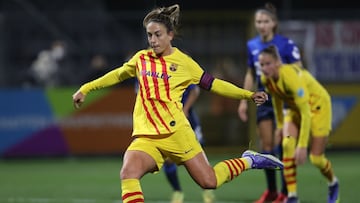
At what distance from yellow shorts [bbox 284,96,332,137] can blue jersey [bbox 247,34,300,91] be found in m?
0.63

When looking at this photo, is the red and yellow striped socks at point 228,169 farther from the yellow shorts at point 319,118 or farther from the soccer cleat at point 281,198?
the soccer cleat at point 281,198

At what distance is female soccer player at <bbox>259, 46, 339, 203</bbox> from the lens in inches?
414

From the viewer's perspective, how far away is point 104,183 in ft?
47.9

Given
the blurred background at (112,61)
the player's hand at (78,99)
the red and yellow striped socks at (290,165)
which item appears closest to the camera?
the player's hand at (78,99)

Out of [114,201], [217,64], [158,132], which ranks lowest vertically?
[114,201]

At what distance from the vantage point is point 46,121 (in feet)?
63.3

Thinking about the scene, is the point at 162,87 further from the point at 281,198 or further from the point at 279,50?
the point at 281,198

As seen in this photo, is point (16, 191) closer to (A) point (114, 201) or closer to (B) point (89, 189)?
(B) point (89, 189)

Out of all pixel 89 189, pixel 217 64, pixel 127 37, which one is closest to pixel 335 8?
pixel 217 64

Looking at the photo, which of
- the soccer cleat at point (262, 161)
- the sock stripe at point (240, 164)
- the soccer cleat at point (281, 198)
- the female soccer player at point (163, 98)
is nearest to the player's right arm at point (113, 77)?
the female soccer player at point (163, 98)

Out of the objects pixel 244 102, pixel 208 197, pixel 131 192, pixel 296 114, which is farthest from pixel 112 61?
pixel 131 192

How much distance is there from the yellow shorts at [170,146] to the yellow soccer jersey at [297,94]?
2.16 meters

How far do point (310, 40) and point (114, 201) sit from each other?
9.07m

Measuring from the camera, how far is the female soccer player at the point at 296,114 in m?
10.5
